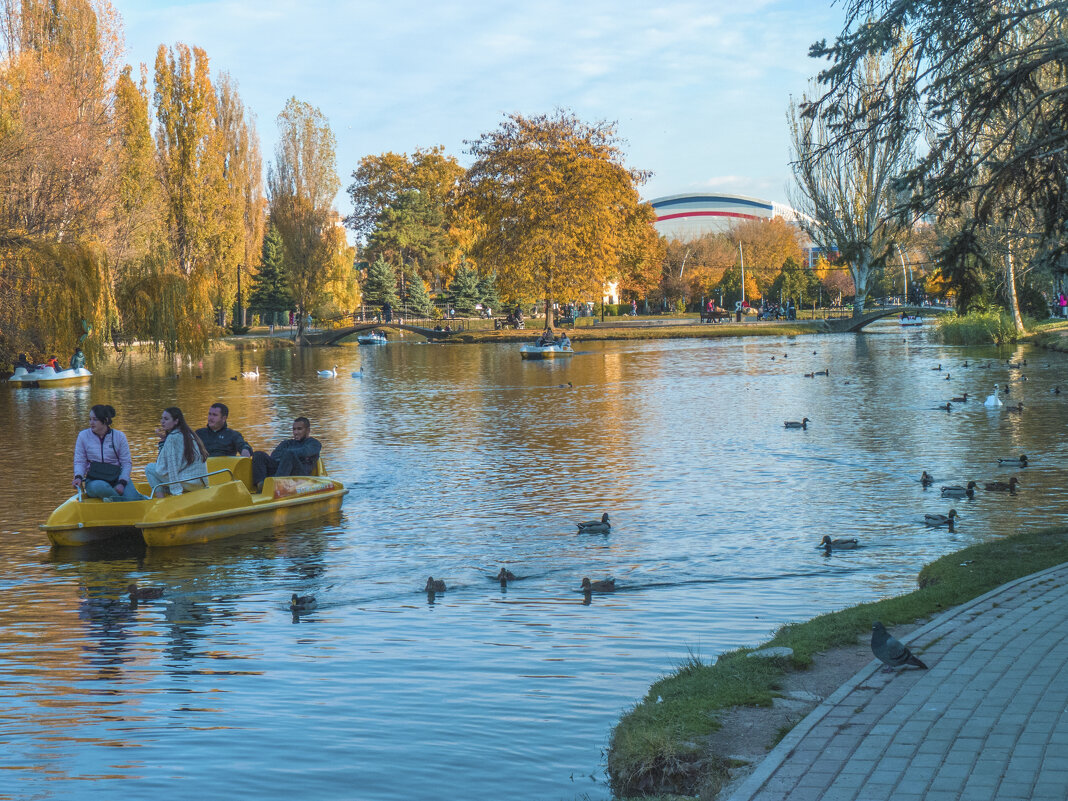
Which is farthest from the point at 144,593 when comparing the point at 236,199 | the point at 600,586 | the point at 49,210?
the point at 236,199

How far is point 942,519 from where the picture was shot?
13641 millimetres

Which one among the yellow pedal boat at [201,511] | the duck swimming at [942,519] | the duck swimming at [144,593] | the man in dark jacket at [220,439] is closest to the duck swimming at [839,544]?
the duck swimming at [942,519]

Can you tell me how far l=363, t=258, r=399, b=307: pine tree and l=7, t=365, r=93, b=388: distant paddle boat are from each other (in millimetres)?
54406

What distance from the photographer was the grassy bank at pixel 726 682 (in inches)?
223

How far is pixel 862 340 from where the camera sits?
67.8 meters

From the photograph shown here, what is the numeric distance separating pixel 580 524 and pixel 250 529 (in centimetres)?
458

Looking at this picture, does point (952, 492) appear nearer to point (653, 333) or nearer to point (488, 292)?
point (653, 333)

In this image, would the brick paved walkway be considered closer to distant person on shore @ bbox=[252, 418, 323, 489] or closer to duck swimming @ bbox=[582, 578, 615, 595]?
duck swimming @ bbox=[582, 578, 615, 595]

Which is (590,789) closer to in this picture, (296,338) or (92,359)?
(92,359)

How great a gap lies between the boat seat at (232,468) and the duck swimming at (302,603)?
439 cm

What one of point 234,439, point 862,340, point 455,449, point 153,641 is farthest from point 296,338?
point 153,641

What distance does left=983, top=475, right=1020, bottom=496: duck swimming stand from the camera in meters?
15.6

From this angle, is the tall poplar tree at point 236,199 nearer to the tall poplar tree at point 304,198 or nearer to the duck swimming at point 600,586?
the tall poplar tree at point 304,198

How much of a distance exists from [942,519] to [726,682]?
7.98 metres
